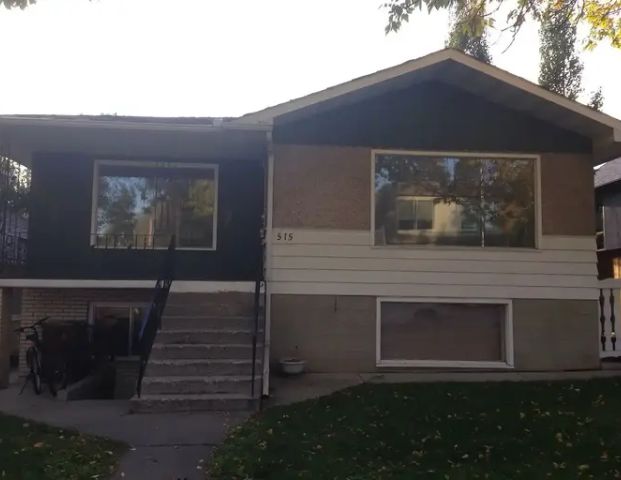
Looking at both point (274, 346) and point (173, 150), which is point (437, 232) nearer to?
point (274, 346)

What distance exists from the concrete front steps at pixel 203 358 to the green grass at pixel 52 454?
116 centimetres

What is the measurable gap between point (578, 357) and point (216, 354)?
5.63m

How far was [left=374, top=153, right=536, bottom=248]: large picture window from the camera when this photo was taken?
32.6ft

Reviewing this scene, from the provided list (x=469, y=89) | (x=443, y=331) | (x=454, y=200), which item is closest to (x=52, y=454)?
(x=443, y=331)

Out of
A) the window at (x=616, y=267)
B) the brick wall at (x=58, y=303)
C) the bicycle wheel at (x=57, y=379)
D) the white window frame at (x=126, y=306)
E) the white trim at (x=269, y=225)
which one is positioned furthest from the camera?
the window at (x=616, y=267)

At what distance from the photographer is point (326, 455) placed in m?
5.68

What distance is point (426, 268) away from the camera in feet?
32.2

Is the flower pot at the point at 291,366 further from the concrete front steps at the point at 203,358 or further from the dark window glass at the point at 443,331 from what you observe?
the dark window glass at the point at 443,331

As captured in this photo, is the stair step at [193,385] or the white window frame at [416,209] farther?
the white window frame at [416,209]

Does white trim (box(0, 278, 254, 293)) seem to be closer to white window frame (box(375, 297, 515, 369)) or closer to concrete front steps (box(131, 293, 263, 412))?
concrete front steps (box(131, 293, 263, 412))

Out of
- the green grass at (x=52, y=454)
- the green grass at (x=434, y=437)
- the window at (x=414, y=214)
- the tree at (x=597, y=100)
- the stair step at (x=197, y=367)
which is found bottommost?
the green grass at (x=52, y=454)

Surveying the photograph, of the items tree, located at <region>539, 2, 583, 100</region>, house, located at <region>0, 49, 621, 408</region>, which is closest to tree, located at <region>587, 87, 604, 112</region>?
tree, located at <region>539, 2, 583, 100</region>

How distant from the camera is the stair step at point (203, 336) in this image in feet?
28.0

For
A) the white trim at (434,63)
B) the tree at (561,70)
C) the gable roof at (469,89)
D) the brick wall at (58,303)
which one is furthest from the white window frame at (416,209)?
the tree at (561,70)
